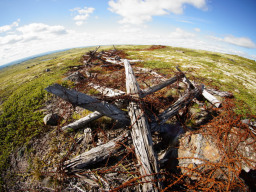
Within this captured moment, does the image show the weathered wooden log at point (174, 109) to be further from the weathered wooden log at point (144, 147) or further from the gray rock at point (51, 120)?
the gray rock at point (51, 120)

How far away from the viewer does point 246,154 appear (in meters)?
3.32

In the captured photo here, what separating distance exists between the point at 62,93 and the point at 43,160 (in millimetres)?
2815

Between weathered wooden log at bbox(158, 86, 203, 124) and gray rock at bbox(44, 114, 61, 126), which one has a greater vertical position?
weathered wooden log at bbox(158, 86, 203, 124)

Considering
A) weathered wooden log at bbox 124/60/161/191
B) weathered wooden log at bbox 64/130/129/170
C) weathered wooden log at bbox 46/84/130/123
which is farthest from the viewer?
weathered wooden log at bbox 64/130/129/170

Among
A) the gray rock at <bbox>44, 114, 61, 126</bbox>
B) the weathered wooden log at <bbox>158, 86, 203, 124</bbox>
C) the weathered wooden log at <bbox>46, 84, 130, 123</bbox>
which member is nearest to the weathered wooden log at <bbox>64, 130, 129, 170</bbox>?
the weathered wooden log at <bbox>46, 84, 130, 123</bbox>

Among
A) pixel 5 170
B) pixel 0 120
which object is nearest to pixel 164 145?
pixel 5 170

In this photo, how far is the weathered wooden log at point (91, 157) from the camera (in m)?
3.12

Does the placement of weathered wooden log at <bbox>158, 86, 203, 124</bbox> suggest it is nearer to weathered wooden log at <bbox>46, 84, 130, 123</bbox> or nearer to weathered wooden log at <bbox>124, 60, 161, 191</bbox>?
weathered wooden log at <bbox>124, 60, 161, 191</bbox>

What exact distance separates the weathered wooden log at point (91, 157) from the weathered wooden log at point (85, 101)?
35.0 inches

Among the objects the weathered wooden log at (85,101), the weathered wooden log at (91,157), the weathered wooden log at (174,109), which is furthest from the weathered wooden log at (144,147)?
the weathered wooden log at (174,109)

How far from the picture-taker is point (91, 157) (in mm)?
3223

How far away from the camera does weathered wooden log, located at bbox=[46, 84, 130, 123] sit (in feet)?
9.51

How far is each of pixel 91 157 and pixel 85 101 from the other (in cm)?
173

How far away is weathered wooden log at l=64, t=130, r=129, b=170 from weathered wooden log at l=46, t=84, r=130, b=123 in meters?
0.89
